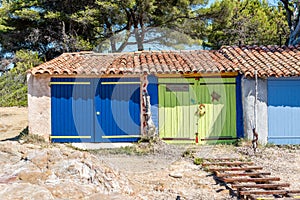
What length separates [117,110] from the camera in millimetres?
12047

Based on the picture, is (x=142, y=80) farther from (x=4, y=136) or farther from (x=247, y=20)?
(x=247, y=20)

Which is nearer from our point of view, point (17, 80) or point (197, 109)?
point (197, 109)

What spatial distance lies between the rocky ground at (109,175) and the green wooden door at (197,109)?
1.81 m

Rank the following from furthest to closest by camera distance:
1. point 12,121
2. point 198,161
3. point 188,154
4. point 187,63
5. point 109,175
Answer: point 12,121
point 187,63
point 188,154
point 198,161
point 109,175

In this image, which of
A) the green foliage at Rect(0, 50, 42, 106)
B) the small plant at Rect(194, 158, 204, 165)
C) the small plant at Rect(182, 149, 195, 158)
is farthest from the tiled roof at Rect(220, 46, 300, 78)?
the green foliage at Rect(0, 50, 42, 106)

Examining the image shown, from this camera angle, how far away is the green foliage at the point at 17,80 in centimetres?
2047

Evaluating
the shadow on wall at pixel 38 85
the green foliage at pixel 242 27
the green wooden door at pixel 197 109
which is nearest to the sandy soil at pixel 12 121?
the shadow on wall at pixel 38 85

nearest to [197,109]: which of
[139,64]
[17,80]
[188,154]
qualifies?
[188,154]

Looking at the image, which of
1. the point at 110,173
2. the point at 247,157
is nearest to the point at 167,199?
the point at 110,173

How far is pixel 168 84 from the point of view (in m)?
12.2

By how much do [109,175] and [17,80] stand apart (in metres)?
15.3

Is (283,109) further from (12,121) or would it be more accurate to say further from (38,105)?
(12,121)

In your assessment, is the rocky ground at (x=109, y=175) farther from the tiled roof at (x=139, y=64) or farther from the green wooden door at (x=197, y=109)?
the tiled roof at (x=139, y=64)

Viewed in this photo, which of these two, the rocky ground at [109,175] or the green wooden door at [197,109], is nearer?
the rocky ground at [109,175]
